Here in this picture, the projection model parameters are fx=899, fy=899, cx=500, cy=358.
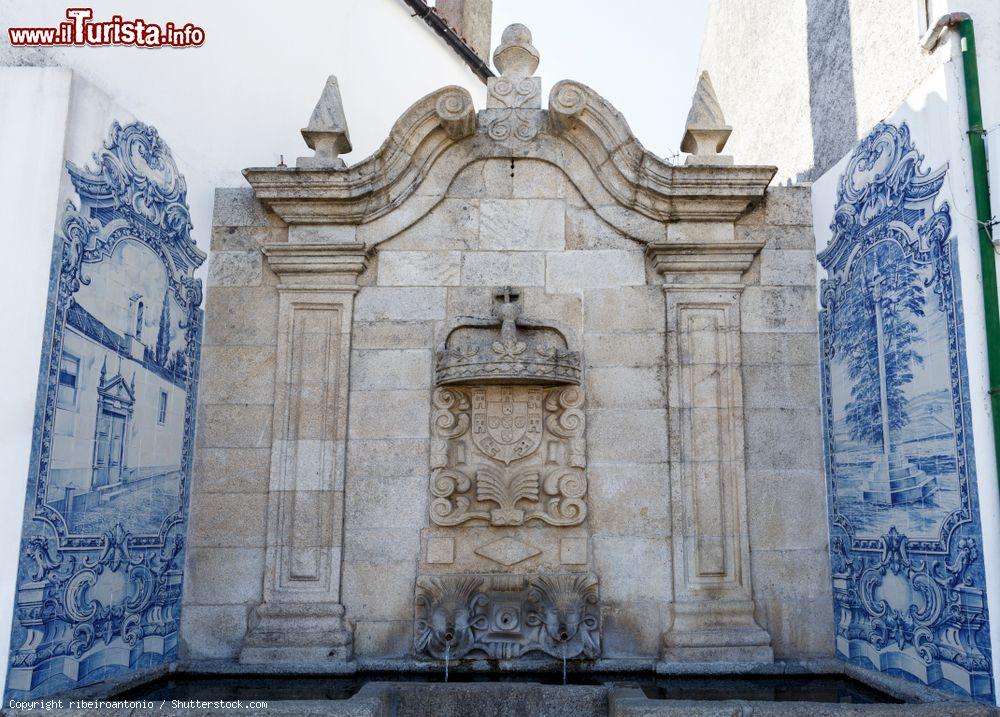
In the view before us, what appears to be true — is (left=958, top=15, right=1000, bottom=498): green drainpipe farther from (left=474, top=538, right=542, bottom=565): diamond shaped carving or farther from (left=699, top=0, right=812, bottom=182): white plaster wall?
(left=474, top=538, right=542, bottom=565): diamond shaped carving

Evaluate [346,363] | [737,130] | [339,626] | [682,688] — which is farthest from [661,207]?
[737,130]

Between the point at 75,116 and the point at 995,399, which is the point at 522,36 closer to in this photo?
the point at 75,116

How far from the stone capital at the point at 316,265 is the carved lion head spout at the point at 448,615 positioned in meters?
2.06

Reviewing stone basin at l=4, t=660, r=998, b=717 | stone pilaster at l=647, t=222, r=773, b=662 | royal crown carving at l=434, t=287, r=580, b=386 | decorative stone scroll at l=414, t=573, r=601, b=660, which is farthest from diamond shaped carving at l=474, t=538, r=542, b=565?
royal crown carving at l=434, t=287, r=580, b=386

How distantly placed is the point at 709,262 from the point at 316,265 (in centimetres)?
265

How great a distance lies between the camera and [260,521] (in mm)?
5832

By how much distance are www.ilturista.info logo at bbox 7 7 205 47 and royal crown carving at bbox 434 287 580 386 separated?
2790mm

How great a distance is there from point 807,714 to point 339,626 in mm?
2834

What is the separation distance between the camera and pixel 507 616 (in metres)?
5.62

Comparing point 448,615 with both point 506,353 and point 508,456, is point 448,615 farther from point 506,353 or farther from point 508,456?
point 506,353

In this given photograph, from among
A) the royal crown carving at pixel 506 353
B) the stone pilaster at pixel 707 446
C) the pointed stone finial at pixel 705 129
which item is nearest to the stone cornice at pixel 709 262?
the stone pilaster at pixel 707 446

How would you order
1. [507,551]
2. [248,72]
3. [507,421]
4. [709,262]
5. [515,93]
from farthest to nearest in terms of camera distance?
[248,72]
[515,93]
[709,262]
[507,421]
[507,551]

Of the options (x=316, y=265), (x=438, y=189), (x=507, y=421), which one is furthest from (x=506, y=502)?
(x=438, y=189)

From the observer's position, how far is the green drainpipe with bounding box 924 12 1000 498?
4.36 m
